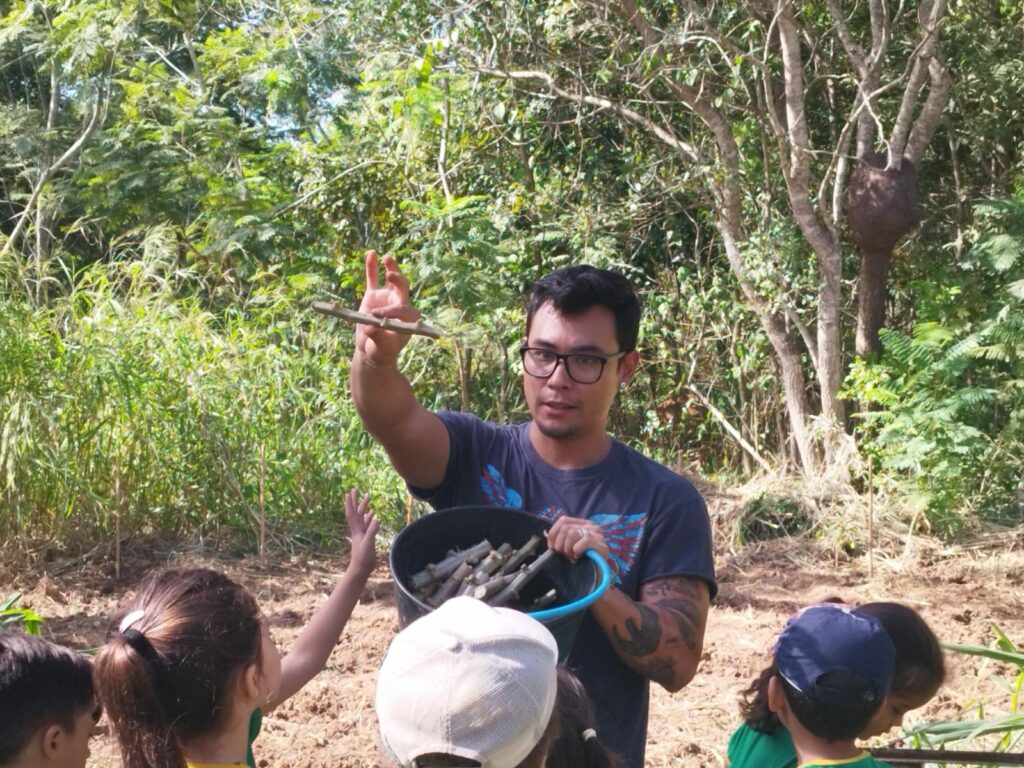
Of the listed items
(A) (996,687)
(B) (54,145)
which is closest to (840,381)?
(A) (996,687)

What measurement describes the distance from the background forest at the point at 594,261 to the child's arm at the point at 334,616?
390 cm

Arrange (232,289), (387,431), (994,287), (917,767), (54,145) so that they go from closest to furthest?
1. (387,431)
2. (917,767)
3. (994,287)
4. (232,289)
5. (54,145)

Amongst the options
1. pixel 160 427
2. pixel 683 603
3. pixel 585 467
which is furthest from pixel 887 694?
pixel 160 427

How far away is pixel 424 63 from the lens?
8.06 m

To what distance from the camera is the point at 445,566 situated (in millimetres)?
1885

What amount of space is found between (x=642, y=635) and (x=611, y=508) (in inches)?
10.5

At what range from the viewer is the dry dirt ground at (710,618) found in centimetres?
420

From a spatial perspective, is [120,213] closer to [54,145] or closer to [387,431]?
[54,145]

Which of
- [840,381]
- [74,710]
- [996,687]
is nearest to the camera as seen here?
[74,710]

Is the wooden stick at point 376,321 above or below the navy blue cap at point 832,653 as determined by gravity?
above

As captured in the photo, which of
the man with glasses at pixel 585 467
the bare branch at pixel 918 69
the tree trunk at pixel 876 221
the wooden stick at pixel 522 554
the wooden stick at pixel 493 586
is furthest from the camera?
the tree trunk at pixel 876 221

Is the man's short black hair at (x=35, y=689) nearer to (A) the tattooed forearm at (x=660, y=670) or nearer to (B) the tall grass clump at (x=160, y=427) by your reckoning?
(A) the tattooed forearm at (x=660, y=670)

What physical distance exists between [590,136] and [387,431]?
23.2 feet

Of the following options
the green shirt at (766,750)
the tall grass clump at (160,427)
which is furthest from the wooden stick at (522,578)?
the tall grass clump at (160,427)
